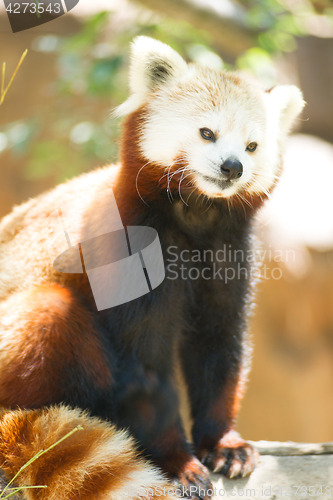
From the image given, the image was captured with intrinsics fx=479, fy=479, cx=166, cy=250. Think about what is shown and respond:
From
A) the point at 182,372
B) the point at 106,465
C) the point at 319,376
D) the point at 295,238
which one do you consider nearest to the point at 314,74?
the point at 295,238

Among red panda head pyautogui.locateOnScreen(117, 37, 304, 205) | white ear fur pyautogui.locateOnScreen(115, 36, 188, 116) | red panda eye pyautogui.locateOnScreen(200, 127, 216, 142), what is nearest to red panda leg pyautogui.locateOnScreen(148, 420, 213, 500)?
red panda head pyautogui.locateOnScreen(117, 37, 304, 205)

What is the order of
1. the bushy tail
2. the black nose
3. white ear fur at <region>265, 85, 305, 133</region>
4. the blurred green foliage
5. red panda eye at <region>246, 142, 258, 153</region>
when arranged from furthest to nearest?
the blurred green foliage < white ear fur at <region>265, 85, 305, 133</region> < red panda eye at <region>246, 142, 258, 153</region> < the black nose < the bushy tail

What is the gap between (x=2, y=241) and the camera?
286 cm

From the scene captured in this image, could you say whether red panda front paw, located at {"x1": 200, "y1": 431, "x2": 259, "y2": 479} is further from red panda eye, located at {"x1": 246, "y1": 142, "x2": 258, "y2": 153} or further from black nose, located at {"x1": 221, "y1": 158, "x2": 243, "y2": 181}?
red panda eye, located at {"x1": 246, "y1": 142, "x2": 258, "y2": 153}

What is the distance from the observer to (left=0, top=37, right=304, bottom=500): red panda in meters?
2.12

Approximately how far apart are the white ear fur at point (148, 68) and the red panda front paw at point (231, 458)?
193 cm

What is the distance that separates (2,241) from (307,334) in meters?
4.32

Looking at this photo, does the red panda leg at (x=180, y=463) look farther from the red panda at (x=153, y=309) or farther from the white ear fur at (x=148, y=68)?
the white ear fur at (x=148, y=68)

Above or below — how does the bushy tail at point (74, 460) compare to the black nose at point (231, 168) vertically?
below

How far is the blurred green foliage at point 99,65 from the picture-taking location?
4285 millimetres

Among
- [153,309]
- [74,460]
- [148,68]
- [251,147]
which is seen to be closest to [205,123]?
[251,147]

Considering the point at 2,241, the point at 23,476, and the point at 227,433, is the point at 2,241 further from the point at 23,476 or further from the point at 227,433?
the point at 227,433

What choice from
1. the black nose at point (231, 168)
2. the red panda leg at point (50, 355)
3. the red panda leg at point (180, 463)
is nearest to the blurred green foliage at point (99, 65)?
the black nose at point (231, 168)

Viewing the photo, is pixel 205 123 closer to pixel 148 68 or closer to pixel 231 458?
pixel 148 68
